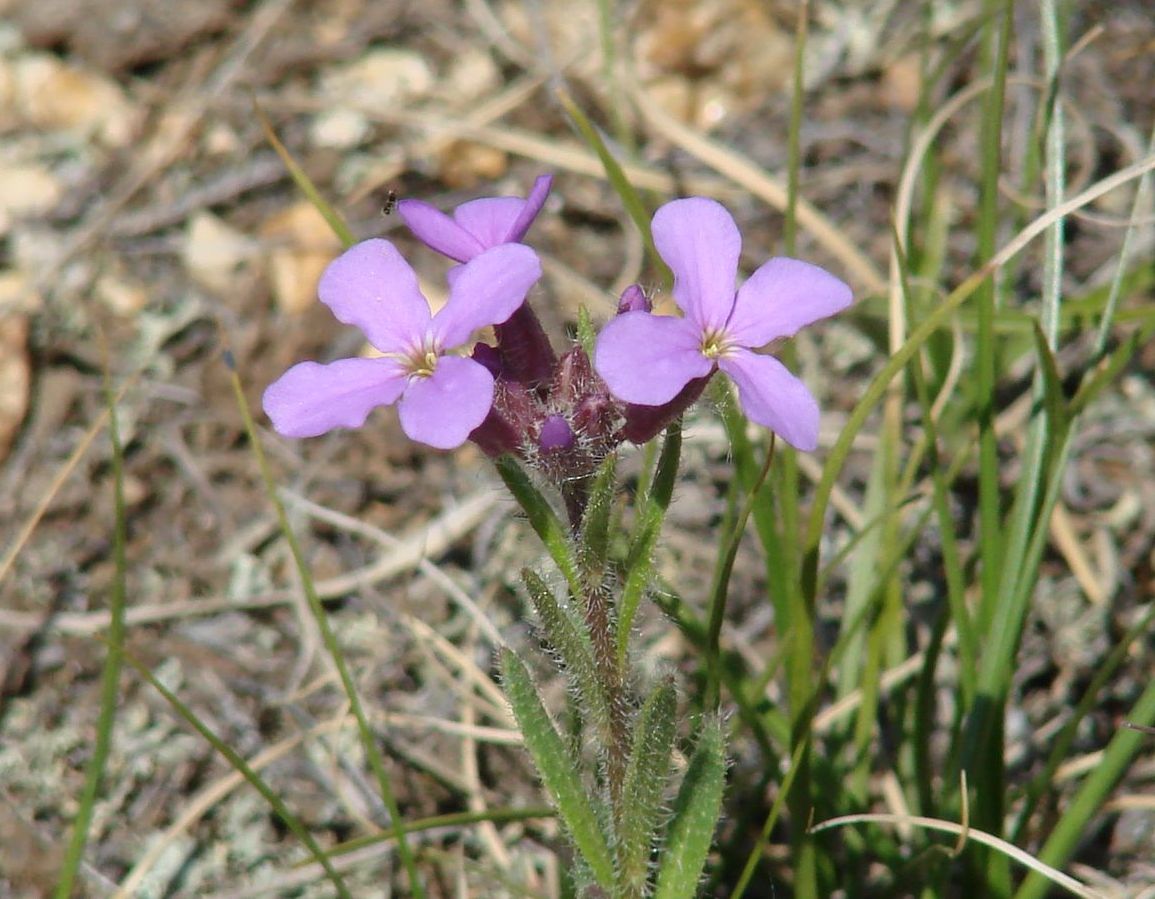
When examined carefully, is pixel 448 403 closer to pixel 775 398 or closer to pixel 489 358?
pixel 489 358

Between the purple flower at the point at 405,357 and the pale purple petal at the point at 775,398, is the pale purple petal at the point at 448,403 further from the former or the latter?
the pale purple petal at the point at 775,398

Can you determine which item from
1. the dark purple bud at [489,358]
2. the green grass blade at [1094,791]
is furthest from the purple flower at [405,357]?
the green grass blade at [1094,791]

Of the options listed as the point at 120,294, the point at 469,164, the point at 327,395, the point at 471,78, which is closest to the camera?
the point at 327,395

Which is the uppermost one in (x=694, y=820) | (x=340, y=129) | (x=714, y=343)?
(x=714, y=343)

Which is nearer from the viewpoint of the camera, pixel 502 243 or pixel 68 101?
pixel 502 243

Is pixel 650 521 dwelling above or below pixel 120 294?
above

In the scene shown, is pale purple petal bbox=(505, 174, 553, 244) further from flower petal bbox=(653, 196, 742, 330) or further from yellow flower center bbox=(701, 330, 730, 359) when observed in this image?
yellow flower center bbox=(701, 330, 730, 359)

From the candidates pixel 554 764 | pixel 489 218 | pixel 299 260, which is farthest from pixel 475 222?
pixel 299 260

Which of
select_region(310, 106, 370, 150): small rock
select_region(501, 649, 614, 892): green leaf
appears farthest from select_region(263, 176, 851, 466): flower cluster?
select_region(310, 106, 370, 150): small rock
